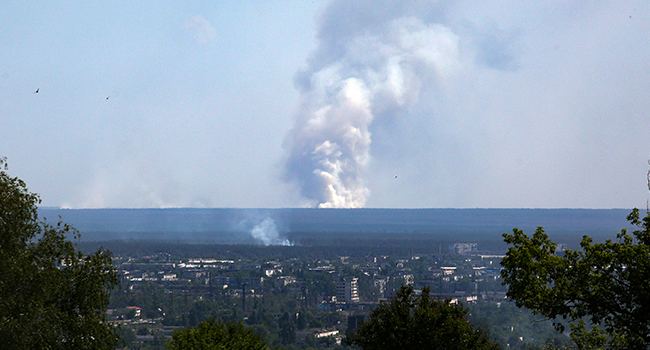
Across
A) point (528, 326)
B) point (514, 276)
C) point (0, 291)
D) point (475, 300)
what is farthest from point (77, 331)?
point (475, 300)

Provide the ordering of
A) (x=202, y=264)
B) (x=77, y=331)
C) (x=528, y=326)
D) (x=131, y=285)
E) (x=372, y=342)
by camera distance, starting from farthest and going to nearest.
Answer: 1. (x=202, y=264)
2. (x=131, y=285)
3. (x=528, y=326)
4. (x=372, y=342)
5. (x=77, y=331)

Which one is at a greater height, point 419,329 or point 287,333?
point 419,329

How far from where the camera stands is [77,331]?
17938mm

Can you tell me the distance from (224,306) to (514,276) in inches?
4249

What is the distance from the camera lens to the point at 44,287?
58.4ft

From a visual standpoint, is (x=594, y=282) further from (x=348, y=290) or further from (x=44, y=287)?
(x=348, y=290)

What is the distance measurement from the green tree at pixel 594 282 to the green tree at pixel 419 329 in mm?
4549

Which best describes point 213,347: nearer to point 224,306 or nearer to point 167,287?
point 224,306

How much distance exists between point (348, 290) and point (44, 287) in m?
130

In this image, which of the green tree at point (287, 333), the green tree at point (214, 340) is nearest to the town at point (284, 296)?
the green tree at point (287, 333)

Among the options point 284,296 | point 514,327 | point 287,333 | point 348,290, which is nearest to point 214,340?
point 287,333

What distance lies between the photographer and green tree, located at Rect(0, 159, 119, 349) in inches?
657

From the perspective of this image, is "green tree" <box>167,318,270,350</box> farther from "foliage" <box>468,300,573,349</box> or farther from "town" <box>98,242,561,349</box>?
"foliage" <box>468,300,573,349</box>

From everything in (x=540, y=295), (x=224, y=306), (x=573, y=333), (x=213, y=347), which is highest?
(x=540, y=295)
